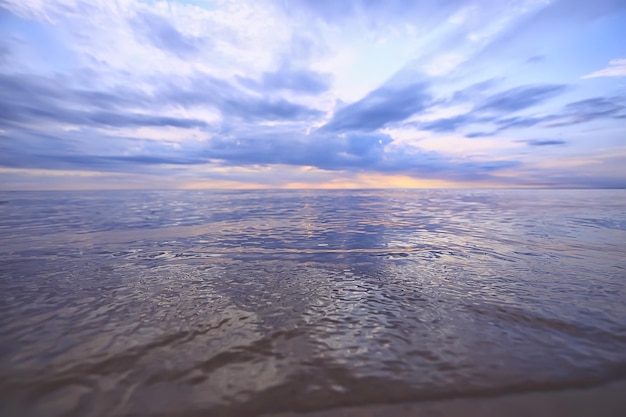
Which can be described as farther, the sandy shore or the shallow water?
the shallow water

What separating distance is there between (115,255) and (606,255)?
1608 cm

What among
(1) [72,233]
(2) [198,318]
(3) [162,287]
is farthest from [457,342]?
(1) [72,233]

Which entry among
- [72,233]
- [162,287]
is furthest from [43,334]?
[72,233]

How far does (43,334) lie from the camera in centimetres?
423

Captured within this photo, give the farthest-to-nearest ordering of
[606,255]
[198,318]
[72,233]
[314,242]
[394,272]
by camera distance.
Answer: [72,233]
[314,242]
[606,255]
[394,272]
[198,318]

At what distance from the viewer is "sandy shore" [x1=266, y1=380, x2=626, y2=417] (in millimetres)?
2809

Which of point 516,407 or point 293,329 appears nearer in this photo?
point 516,407

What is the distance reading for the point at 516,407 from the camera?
2893 millimetres

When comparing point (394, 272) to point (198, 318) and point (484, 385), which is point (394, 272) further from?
point (198, 318)

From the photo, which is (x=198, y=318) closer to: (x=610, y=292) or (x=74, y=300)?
(x=74, y=300)

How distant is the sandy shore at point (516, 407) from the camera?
2.81 meters

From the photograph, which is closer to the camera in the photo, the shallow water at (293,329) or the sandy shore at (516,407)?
the sandy shore at (516,407)

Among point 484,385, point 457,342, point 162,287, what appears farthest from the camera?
point 162,287

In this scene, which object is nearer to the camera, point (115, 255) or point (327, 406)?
point (327, 406)
